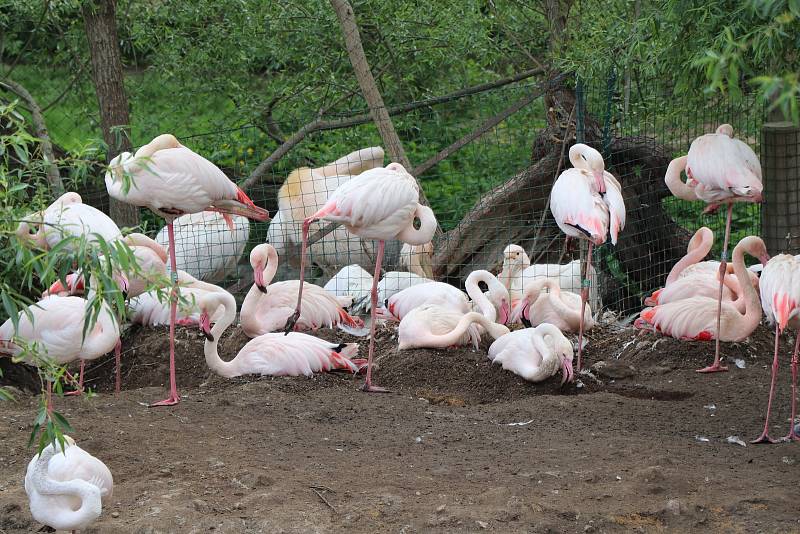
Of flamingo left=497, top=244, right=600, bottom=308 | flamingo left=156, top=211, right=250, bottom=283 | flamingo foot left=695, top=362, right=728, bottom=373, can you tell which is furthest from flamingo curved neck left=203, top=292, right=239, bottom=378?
flamingo foot left=695, top=362, right=728, bottom=373

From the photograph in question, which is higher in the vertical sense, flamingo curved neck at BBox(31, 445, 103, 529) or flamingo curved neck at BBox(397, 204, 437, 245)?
flamingo curved neck at BBox(397, 204, 437, 245)

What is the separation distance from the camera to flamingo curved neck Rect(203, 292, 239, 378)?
6.06 meters

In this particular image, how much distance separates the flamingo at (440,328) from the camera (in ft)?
20.8

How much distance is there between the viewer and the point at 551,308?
7004 mm

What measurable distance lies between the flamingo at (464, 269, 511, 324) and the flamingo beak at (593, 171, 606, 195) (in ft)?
3.39

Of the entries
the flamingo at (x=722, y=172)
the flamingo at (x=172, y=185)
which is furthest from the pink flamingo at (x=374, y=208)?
the flamingo at (x=722, y=172)

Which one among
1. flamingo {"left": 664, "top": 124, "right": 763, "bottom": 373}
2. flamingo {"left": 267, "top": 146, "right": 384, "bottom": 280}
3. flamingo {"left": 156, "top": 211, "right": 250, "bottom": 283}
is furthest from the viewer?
flamingo {"left": 267, "top": 146, "right": 384, "bottom": 280}

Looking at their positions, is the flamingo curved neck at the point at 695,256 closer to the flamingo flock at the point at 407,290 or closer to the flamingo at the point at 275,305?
the flamingo flock at the point at 407,290

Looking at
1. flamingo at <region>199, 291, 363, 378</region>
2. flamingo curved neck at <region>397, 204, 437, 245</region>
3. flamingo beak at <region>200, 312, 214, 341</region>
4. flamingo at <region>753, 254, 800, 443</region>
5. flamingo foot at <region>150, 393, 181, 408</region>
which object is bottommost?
flamingo foot at <region>150, 393, 181, 408</region>

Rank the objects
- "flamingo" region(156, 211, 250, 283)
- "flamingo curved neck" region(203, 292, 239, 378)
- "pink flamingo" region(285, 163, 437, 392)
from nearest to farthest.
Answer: "pink flamingo" region(285, 163, 437, 392)
"flamingo curved neck" region(203, 292, 239, 378)
"flamingo" region(156, 211, 250, 283)

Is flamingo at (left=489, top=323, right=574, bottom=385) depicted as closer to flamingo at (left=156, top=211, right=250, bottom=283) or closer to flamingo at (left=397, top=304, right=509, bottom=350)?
flamingo at (left=397, top=304, right=509, bottom=350)

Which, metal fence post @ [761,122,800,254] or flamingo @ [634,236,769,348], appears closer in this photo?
flamingo @ [634,236,769,348]

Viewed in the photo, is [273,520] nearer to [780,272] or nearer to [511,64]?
[780,272]

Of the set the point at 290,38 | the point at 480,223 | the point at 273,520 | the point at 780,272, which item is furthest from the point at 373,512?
the point at 290,38
